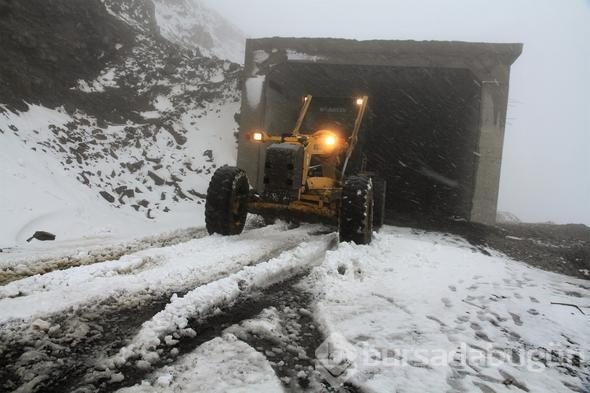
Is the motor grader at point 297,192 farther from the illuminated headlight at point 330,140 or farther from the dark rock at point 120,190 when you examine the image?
the dark rock at point 120,190

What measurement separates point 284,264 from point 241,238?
1.63m

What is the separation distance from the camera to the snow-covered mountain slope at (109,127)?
8156 mm

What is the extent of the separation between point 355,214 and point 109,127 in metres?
8.22

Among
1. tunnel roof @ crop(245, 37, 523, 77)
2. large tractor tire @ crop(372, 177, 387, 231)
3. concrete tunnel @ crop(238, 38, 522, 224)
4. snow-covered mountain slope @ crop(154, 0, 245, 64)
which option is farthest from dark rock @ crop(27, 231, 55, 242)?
snow-covered mountain slope @ crop(154, 0, 245, 64)

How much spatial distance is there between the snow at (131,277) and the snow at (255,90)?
651 cm

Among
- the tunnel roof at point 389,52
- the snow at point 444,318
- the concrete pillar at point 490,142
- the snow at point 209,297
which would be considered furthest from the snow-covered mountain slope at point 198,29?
the snow at point 444,318

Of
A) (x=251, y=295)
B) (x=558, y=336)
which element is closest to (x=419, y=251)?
(x=558, y=336)

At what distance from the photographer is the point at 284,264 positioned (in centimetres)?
486

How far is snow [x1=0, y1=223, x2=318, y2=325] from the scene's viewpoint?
320 centimetres

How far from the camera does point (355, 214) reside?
19.9 ft

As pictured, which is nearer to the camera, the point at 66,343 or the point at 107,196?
the point at 66,343

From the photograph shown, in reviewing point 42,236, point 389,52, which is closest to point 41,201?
point 42,236

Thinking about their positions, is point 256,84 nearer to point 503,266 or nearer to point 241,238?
point 241,238

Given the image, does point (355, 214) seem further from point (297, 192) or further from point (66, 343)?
point (66, 343)
